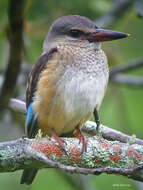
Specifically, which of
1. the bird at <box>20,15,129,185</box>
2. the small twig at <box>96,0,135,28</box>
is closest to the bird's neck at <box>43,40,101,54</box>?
the bird at <box>20,15,129,185</box>

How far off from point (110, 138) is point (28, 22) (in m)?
1.96

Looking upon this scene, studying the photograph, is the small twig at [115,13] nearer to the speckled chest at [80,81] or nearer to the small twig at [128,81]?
the small twig at [128,81]

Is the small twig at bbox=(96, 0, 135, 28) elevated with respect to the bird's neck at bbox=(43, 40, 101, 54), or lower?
elevated

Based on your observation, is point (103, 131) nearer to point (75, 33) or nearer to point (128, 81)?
point (75, 33)

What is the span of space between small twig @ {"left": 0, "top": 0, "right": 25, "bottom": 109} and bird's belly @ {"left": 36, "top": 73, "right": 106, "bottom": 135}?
0.32m

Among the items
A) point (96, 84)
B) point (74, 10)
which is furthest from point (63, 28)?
point (74, 10)

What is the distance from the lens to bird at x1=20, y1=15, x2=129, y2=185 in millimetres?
3104

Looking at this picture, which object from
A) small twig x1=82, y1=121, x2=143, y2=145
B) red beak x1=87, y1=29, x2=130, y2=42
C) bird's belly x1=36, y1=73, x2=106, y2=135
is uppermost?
red beak x1=87, y1=29, x2=130, y2=42

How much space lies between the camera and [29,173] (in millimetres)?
3045

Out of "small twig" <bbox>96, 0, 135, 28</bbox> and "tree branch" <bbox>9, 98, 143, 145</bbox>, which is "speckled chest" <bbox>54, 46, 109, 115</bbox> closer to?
"tree branch" <bbox>9, 98, 143, 145</bbox>

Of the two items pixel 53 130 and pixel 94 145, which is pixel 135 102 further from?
pixel 94 145

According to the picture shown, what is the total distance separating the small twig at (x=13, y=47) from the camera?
282cm

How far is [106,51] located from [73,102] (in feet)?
6.12

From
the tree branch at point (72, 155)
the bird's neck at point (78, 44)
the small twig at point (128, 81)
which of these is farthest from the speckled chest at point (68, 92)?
the small twig at point (128, 81)
